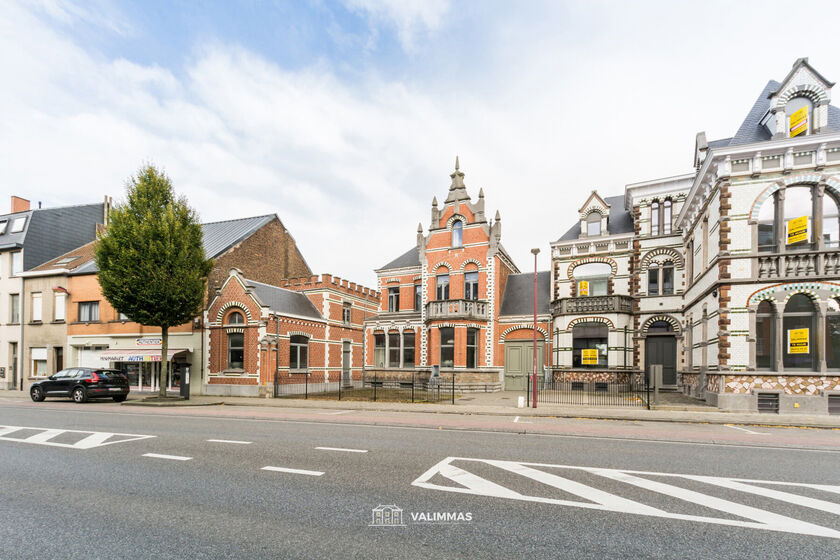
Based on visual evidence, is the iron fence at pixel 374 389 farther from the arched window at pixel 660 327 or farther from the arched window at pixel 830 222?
the arched window at pixel 830 222

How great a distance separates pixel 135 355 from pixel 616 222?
30353 millimetres

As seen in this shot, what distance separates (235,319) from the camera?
24859mm

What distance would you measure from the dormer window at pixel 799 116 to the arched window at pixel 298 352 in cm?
2546

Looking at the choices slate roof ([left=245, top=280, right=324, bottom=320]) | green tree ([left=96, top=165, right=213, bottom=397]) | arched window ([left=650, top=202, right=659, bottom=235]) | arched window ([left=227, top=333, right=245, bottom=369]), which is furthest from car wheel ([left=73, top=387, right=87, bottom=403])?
arched window ([left=650, top=202, right=659, bottom=235])

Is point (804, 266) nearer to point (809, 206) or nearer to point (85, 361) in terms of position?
point (809, 206)

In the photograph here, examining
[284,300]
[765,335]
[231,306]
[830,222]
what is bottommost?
[765,335]

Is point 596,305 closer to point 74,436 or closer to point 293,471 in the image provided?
point 293,471

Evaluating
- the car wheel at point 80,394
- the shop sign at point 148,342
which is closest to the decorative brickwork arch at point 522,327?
the shop sign at point 148,342

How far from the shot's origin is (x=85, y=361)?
2791cm

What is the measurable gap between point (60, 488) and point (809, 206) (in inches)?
922

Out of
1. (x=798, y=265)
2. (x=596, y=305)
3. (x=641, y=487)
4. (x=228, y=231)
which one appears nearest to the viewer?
(x=641, y=487)

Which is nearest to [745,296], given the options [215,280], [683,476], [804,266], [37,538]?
[804,266]

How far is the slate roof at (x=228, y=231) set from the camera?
2807 cm

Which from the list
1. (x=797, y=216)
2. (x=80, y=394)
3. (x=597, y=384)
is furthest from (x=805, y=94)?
(x=80, y=394)
